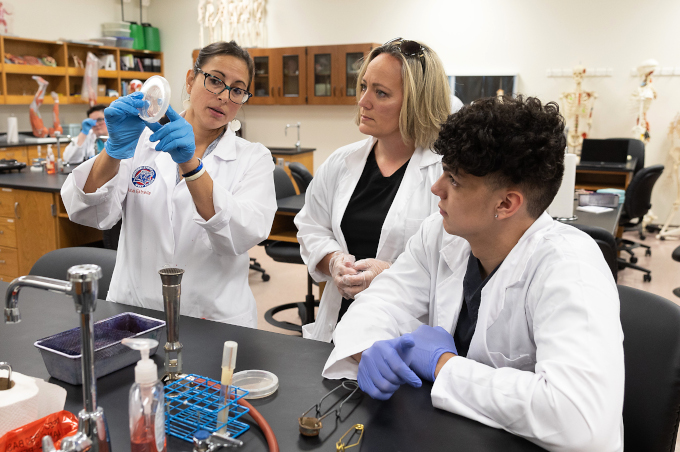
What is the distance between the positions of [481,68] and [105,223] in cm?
613

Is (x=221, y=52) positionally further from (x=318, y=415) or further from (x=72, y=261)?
(x=318, y=415)

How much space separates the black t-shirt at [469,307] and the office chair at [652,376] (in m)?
0.33

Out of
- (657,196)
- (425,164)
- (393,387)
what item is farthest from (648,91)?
(393,387)

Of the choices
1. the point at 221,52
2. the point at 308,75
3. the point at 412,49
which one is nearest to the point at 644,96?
the point at 308,75

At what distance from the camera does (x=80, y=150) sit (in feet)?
16.0

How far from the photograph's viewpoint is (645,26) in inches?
249

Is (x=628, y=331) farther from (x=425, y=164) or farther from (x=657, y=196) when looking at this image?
(x=657, y=196)

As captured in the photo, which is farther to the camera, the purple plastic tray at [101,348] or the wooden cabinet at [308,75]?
the wooden cabinet at [308,75]

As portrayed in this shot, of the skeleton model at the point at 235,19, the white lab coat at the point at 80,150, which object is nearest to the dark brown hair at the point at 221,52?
the white lab coat at the point at 80,150

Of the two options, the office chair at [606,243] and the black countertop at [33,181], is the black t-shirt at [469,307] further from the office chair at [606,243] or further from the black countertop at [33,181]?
the black countertop at [33,181]

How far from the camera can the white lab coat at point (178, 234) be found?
67.0 inches

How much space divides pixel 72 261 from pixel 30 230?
6.86 ft

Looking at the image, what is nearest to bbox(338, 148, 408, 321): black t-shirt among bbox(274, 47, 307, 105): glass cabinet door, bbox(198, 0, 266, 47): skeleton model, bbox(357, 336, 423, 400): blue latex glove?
bbox(357, 336, 423, 400): blue latex glove

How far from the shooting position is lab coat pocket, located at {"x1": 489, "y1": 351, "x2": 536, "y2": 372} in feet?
3.78
